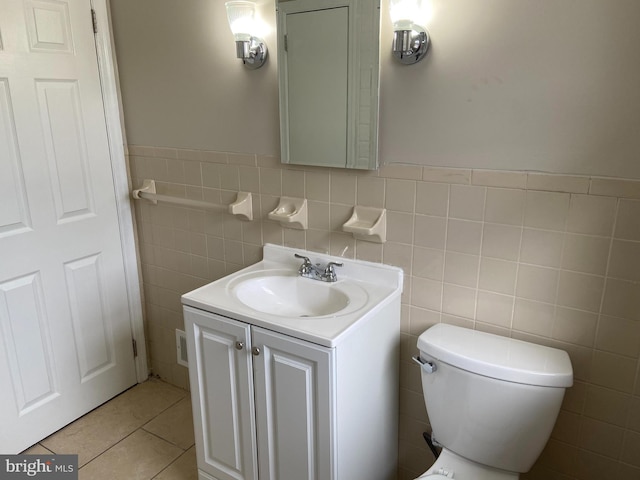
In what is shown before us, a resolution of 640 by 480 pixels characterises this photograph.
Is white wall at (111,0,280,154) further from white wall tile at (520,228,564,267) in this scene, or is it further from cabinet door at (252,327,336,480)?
white wall tile at (520,228,564,267)

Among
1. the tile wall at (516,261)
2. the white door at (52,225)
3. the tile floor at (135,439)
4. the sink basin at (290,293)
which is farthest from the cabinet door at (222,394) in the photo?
the white door at (52,225)

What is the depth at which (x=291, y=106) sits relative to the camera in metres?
1.72

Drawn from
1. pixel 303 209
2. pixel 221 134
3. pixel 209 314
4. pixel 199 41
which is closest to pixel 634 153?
pixel 303 209

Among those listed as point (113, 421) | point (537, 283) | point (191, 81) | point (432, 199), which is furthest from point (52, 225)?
point (537, 283)

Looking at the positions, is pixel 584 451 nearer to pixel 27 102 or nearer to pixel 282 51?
pixel 282 51

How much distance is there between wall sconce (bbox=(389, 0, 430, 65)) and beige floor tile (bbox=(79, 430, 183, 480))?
5.87ft

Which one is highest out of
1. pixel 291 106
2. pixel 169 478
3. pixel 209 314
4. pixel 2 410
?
pixel 291 106

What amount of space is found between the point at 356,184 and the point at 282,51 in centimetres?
52

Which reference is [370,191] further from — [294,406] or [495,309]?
[294,406]

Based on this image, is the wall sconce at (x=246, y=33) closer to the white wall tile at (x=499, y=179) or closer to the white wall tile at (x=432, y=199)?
the white wall tile at (x=432, y=199)

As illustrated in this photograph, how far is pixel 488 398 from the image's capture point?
4.42 ft

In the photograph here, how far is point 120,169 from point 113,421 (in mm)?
1158

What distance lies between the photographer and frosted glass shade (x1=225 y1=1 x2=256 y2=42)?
166cm

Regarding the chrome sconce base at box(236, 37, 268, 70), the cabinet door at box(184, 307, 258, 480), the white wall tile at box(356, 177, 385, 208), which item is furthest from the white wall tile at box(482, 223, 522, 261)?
the chrome sconce base at box(236, 37, 268, 70)
